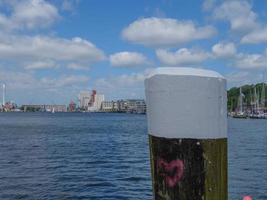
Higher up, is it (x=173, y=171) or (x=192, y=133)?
(x=192, y=133)

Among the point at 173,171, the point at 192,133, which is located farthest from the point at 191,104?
the point at 173,171

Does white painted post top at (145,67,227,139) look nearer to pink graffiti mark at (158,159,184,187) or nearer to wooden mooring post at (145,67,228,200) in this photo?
wooden mooring post at (145,67,228,200)

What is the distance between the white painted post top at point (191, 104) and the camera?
269 centimetres

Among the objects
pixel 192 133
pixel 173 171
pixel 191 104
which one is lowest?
pixel 173 171

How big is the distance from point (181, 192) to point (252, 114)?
183245 millimetres

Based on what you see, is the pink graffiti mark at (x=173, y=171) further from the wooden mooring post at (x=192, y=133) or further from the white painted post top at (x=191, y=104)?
the white painted post top at (x=191, y=104)

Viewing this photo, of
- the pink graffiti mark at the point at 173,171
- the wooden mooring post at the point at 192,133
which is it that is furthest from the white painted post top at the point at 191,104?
the pink graffiti mark at the point at 173,171

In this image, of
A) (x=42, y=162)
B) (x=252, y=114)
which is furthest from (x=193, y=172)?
(x=252, y=114)

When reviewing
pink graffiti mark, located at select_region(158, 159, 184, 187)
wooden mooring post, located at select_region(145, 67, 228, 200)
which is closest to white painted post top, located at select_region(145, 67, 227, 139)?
wooden mooring post, located at select_region(145, 67, 228, 200)

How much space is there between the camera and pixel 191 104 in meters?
2.70

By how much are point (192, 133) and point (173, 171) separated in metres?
0.24

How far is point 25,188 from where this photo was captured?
24.2 metres

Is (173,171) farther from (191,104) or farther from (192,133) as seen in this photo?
(191,104)

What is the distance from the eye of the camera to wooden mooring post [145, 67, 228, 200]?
2.69 m
